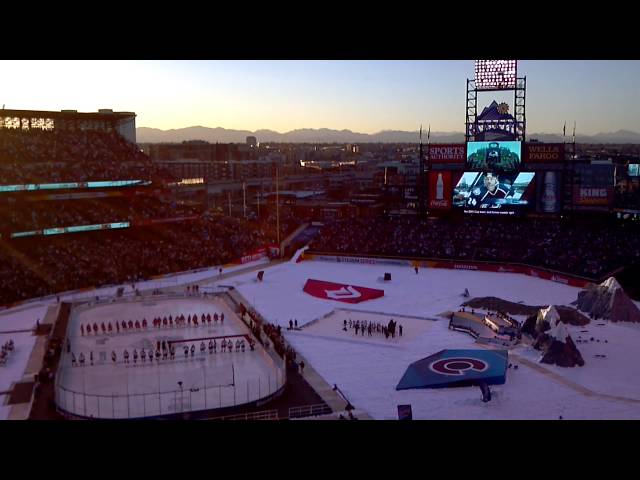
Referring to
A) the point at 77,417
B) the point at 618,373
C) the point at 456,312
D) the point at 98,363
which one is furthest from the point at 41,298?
the point at 618,373

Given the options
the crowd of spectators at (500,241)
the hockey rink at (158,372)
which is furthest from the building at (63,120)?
the hockey rink at (158,372)

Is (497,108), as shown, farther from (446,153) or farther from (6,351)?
(6,351)

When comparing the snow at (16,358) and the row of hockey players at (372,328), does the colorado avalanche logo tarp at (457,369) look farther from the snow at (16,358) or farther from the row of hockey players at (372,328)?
the snow at (16,358)

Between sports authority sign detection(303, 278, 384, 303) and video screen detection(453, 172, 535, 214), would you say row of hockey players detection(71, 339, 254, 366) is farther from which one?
video screen detection(453, 172, 535, 214)

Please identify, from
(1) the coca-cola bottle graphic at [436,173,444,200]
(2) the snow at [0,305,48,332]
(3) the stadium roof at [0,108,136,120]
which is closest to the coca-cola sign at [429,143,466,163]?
(1) the coca-cola bottle graphic at [436,173,444,200]
